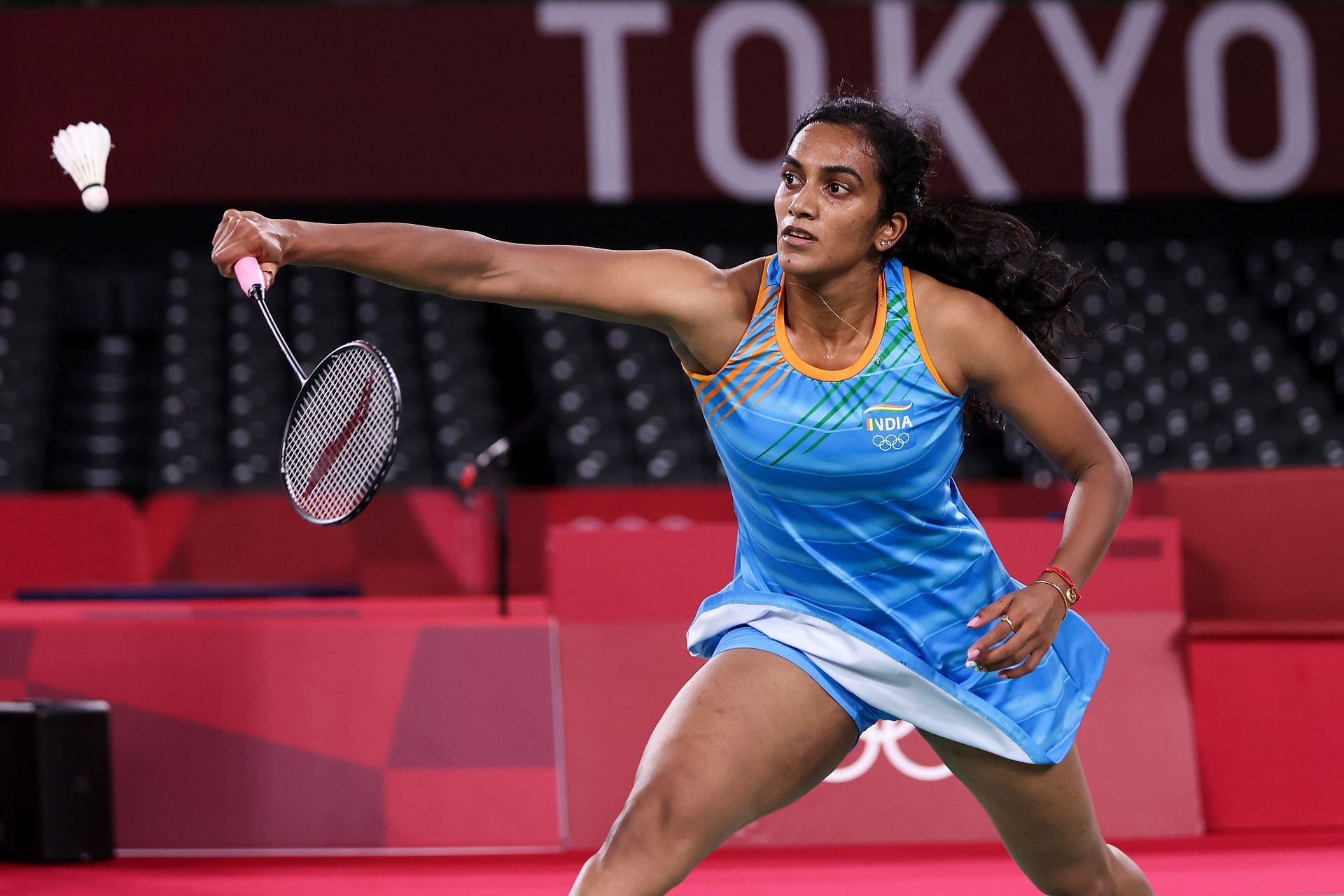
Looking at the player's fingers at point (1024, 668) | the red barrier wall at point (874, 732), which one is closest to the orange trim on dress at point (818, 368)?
the player's fingers at point (1024, 668)

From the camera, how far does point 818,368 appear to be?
99.1 inches

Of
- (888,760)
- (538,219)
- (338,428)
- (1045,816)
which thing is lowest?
(888,760)

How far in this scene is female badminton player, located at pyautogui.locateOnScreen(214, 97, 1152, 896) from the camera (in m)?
2.45

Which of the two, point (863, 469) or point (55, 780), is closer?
point (863, 469)

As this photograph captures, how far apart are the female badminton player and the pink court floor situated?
1.36 metres

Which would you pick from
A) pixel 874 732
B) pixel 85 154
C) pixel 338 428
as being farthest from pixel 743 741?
pixel 874 732

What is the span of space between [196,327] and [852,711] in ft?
25.8

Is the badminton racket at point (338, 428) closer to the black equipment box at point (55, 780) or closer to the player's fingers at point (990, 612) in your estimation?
the player's fingers at point (990, 612)

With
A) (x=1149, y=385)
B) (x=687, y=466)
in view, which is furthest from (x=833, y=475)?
(x=1149, y=385)

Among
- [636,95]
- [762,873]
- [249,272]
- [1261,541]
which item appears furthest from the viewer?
[636,95]

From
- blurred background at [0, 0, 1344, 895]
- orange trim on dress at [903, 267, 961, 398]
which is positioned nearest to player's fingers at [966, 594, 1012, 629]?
orange trim on dress at [903, 267, 961, 398]

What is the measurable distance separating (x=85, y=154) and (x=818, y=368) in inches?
48.3

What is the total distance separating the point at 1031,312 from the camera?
8.80 ft

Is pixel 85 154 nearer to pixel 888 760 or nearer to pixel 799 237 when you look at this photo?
pixel 799 237
